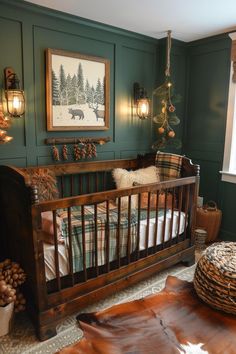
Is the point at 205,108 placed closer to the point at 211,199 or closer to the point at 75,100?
the point at 211,199

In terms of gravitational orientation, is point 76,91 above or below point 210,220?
above

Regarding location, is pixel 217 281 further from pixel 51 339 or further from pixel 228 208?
pixel 228 208

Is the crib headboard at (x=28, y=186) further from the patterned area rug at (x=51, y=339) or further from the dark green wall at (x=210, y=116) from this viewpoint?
the dark green wall at (x=210, y=116)

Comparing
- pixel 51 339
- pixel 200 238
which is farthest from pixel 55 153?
pixel 200 238

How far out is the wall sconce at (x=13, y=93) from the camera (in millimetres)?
2369

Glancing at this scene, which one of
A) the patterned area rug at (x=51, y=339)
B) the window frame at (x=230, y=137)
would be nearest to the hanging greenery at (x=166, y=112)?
→ the window frame at (x=230, y=137)

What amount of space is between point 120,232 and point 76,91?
1.52 meters

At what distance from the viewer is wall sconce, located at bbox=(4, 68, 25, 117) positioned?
237 centimetres

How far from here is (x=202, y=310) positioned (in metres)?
1.30

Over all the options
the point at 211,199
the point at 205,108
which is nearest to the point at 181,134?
the point at 205,108

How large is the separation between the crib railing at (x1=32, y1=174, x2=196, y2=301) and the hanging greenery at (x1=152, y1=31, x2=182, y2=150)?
834 mm

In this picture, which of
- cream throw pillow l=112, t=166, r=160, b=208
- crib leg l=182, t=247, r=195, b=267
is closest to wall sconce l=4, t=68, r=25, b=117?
cream throw pillow l=112, t=166, r=160, b=208

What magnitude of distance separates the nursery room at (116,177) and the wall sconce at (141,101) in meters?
0.02

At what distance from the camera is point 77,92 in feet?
9.32
